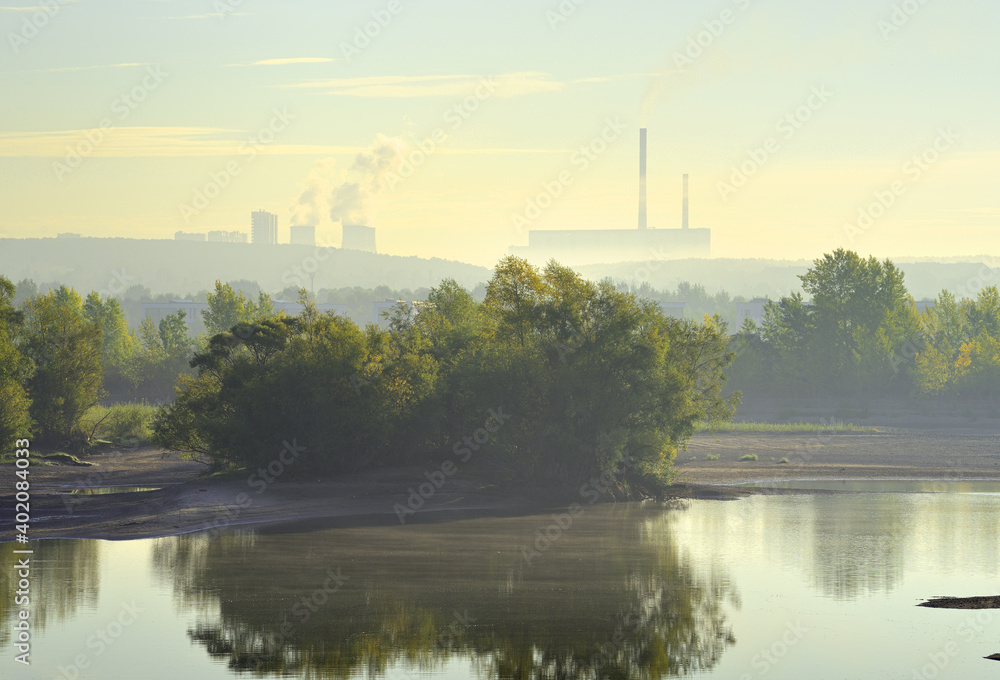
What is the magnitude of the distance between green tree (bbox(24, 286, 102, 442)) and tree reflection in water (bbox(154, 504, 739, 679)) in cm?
3276

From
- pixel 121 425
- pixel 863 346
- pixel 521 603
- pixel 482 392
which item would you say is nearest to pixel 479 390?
pixel 482 392

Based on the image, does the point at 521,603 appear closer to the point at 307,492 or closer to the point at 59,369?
the point at 307,492

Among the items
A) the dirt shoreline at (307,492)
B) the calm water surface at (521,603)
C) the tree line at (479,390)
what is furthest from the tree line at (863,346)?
the calm water surface at (521,603)

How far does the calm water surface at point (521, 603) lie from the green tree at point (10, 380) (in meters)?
25.5

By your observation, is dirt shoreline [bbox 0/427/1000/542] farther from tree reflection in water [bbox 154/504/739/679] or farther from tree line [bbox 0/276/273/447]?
tree reflection in water [bbox 154/504/739/679]

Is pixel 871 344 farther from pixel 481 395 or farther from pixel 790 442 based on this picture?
pixel 481 395

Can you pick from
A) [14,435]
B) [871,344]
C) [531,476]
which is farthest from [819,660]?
[871,344]

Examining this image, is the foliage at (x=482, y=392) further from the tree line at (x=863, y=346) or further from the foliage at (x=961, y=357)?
the foliage at (x=961, y=357)

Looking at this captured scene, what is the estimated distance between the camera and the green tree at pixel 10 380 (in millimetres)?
62969

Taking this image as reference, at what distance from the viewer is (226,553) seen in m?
38.8

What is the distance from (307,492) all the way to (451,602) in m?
21.9

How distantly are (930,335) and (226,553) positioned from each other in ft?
355

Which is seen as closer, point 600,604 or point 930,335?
point 600,604

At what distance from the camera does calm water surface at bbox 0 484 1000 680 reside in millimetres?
25625
